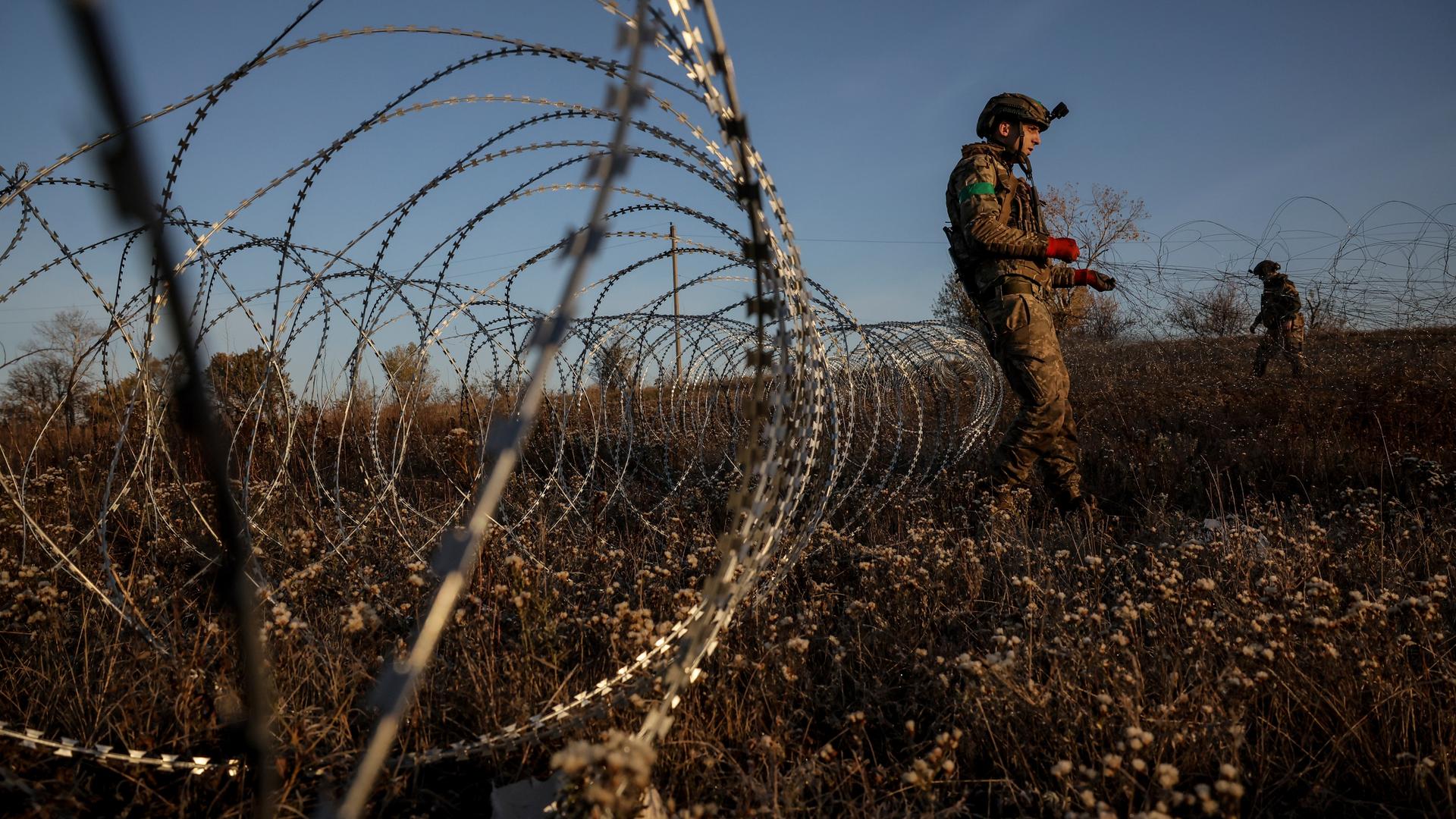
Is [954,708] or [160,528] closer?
[954,708]

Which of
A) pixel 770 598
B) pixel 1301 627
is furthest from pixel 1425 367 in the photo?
pixel 770 598

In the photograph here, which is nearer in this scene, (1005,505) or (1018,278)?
(1018,278)

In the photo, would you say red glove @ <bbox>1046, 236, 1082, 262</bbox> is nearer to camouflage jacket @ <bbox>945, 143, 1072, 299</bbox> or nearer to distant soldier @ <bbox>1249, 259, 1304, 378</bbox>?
camouflage jacket @ <bbox>945, 143, 1072, 299</bbox>

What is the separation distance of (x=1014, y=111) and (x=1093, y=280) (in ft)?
4.24

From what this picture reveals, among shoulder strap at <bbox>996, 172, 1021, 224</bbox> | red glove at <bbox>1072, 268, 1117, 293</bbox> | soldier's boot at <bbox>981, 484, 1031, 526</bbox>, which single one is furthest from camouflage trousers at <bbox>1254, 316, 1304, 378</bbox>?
shoulder strap at <bbox>996, 172, 1021, 224</bbox>

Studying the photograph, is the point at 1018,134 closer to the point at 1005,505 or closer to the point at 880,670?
the point at 1005,505

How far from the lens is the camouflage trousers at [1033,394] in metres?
4.85

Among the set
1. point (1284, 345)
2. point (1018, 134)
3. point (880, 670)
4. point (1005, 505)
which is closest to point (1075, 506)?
point (1005, 505)

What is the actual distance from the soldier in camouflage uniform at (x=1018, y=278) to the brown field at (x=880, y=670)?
0.54 meters

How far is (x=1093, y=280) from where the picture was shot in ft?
17.4

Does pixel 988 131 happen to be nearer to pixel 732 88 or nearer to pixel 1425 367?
pixel 732 88

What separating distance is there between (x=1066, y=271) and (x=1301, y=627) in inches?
124

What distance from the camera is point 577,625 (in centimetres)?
327

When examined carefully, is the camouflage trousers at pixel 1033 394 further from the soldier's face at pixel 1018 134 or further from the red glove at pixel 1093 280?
the soldier's face at pixel 1018 134
